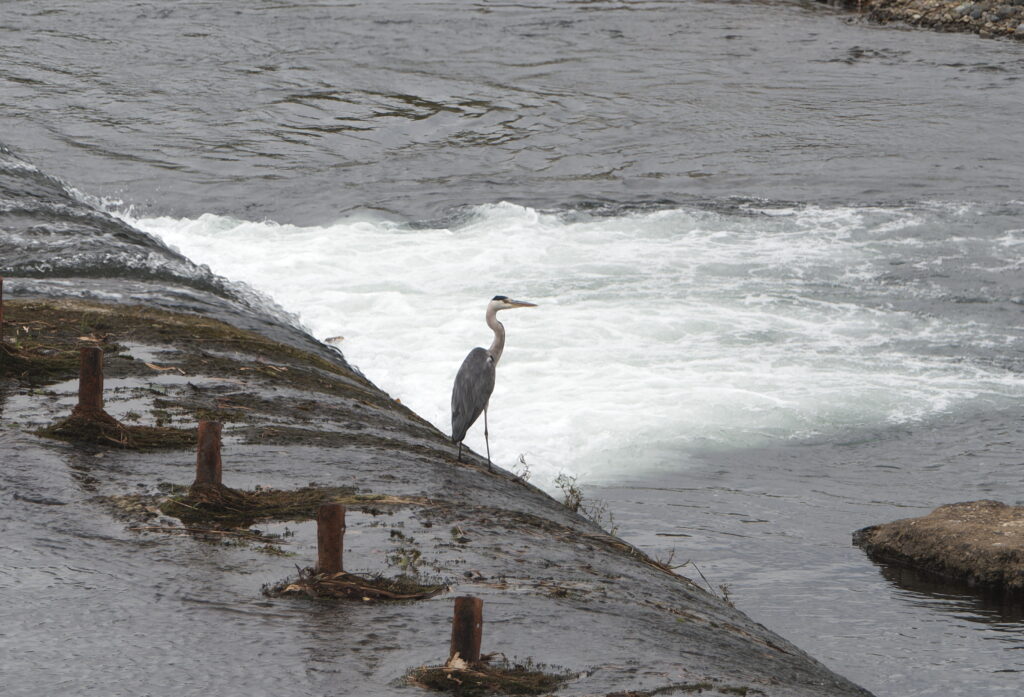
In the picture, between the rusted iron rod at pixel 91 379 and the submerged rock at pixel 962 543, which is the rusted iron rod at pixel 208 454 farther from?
the submerged rock at pixel 962 543

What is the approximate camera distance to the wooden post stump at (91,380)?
7.79 meters

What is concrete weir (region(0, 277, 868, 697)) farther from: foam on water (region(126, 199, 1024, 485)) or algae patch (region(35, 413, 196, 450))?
foam on water (region(126, 199, 1024, 485))

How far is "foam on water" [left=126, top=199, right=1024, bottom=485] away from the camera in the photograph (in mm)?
14570

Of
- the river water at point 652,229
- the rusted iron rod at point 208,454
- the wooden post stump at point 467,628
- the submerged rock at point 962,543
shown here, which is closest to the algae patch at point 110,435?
the rusted iron rod at point 208,454

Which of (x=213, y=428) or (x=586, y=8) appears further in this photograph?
(x=586, y=8)

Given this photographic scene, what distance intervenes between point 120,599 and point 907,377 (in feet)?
37.8

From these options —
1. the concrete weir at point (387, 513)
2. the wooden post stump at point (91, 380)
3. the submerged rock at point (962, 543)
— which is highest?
the wooden post stump at point (91, 380)

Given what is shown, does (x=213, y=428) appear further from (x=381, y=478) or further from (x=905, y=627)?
(x=905, y=627)

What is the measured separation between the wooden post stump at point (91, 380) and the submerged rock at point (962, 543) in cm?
634

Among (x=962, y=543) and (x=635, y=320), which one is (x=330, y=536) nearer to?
(x=962, y=543)

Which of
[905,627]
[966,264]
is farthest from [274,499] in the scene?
[966,264]

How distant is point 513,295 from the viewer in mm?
18969

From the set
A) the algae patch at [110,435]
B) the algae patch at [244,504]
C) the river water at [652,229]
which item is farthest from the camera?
the river water at [652,229]

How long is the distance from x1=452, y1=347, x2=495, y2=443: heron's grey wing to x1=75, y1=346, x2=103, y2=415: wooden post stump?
2.49 meters
